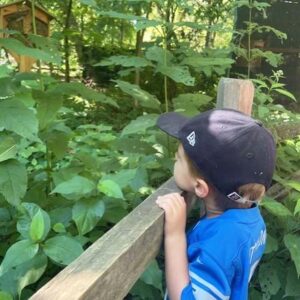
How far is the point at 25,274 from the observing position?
129cm

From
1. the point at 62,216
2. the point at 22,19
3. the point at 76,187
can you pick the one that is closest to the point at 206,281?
the point at 76,187

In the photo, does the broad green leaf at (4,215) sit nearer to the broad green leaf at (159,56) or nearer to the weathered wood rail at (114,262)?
the weathered wood rail at (114,262)

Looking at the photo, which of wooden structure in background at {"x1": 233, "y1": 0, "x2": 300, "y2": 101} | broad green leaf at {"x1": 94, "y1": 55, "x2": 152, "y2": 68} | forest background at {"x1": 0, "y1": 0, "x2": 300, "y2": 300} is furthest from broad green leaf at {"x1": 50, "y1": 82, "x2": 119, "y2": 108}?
wooden structure in background at {"x1": 233, "y1": 0, "x2": 300, "y2": 101}

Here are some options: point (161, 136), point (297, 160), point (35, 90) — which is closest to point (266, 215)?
point (297, 160)

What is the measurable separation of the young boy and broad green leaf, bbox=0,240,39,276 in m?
0.33

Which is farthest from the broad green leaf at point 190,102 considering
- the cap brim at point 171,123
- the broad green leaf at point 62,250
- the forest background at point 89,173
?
the broad green leaf at point 62,250

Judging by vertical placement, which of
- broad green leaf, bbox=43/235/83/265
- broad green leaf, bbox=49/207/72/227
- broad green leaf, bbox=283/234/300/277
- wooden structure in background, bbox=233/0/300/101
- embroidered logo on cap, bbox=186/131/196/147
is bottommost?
wooden structure in background, bbox=233/0/300/101

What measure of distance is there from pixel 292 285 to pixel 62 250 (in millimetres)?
1129

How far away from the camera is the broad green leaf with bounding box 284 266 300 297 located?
199cm

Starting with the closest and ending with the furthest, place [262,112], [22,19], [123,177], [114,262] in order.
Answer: [114,262] < [123,177] < [262,112] < [22,19]

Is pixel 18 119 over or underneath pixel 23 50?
underneath

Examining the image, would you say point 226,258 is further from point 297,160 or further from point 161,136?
point 297,160

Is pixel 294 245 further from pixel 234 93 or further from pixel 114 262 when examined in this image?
pixel 114 262

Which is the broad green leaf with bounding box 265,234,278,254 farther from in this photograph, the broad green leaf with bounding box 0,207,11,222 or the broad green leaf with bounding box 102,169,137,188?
the broad green leaf with bounding box 0,207,11,222
